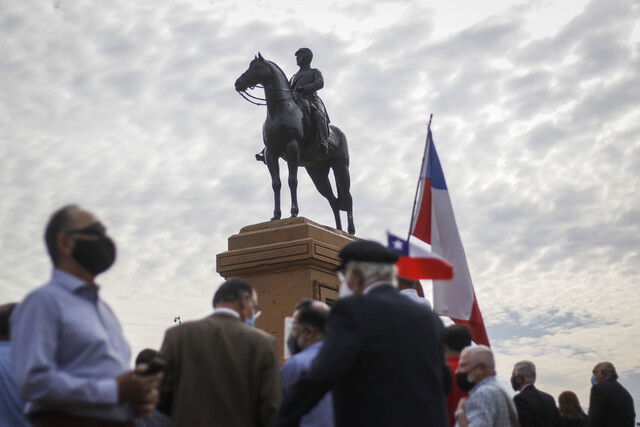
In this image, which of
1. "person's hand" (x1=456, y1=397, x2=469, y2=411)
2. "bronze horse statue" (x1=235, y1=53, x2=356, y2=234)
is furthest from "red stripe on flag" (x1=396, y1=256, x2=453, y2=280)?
"bronze horse statue" (x1=235, y1=53, x2=356, y2=234)

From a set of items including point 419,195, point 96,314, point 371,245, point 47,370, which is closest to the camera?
point 47,370

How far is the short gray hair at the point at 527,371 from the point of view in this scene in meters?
7.23

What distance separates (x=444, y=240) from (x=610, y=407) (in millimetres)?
2527

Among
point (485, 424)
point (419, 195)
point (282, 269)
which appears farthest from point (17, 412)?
point (282, 269)

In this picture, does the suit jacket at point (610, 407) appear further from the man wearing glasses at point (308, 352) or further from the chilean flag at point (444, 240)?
the man wearing glasses at point (308, 352)

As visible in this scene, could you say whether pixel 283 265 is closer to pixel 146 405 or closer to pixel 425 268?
pixel 425 268

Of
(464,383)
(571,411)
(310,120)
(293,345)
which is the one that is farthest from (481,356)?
(310,120)

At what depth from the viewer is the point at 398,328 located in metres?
3.74

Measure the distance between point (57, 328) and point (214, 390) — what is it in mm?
1426

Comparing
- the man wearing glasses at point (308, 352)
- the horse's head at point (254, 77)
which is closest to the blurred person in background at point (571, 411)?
the man wearing glasses at point (308, 352)

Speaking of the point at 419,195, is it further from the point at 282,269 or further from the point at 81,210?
the point at 81,210

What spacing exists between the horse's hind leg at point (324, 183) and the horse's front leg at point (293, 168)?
141 cm

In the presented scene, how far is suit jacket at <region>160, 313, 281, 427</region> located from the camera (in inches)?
181

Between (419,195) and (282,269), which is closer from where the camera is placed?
(419,195)
